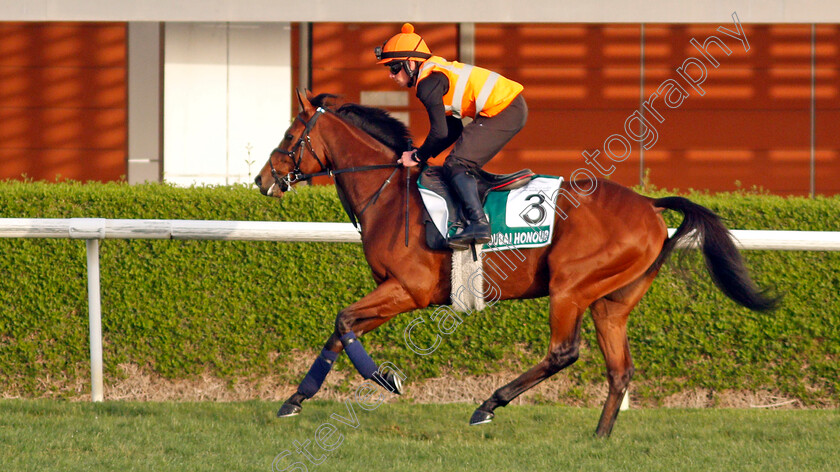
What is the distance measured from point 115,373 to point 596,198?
300 cm

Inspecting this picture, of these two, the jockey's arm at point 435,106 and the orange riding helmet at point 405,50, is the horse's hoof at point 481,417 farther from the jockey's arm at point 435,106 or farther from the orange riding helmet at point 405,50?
the orange riding helmet at point 405,50

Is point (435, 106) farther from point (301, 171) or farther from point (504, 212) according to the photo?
point (301, 171)

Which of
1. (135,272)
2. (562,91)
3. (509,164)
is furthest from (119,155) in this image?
(135,272)

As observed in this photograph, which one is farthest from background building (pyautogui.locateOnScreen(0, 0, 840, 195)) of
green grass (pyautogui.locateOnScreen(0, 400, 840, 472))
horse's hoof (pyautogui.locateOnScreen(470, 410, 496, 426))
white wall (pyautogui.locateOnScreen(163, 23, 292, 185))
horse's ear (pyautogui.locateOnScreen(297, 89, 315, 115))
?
horse's hoof (pyautogui.locateOnScreen(470, 410, 496, 426))

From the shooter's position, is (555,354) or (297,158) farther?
(297,158)

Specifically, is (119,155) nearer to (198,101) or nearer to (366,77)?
(198,101)

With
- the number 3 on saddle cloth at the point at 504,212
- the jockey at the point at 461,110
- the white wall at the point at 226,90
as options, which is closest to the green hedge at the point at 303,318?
the number 3 on saddle cloth at the point at 504,212

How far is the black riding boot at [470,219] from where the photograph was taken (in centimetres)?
439

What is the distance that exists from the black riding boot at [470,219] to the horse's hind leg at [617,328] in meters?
0.79

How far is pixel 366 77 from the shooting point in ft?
39.3

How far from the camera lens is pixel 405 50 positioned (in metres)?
4.55

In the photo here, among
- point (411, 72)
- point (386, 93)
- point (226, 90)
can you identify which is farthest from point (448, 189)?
point (226, 90)

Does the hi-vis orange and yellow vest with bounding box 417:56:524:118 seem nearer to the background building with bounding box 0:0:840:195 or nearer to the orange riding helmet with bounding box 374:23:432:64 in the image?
the orange riding helmet with bounding box 374:23:432:64

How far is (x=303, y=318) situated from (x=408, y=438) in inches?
51.3
